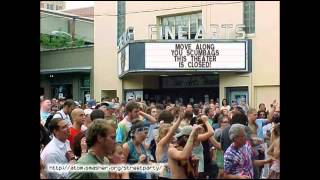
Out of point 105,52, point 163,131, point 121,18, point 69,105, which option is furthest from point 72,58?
point 163,131

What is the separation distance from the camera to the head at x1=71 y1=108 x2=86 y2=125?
3.07 meters

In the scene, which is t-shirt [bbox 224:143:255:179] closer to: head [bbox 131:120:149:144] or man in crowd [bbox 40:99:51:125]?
head [bbox 131:120:149:144]

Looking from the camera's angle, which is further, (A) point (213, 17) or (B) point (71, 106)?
(A) point (213, 17)

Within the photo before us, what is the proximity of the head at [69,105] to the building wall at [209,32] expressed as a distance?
10.3 inches

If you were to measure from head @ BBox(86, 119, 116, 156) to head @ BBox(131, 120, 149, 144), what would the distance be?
0.72 meters

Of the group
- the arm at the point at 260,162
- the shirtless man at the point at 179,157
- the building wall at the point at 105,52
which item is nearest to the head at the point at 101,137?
the shirtless man at the point at 179,157

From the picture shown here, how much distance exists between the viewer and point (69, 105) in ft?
9.94

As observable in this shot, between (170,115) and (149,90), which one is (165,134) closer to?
(170,115)

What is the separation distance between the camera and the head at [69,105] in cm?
296

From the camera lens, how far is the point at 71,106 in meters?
3.04

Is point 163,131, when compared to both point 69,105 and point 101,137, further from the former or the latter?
point 101,137
